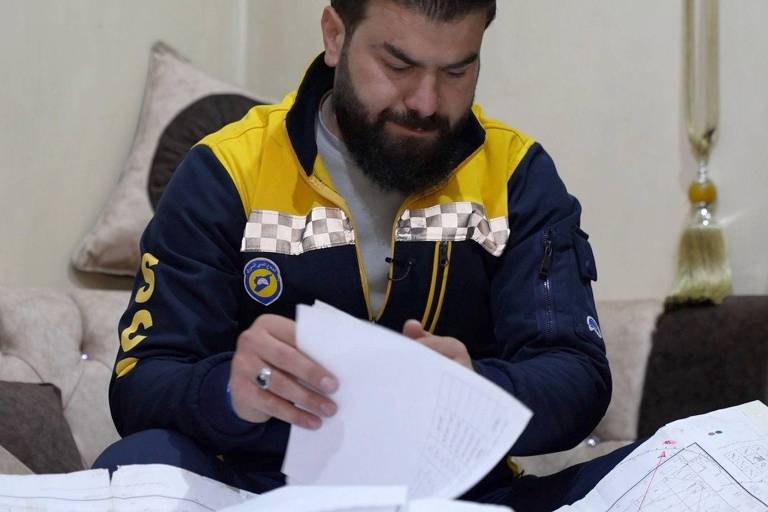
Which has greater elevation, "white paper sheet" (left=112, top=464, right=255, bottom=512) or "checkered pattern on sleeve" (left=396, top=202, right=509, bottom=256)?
"checkered pattern on sleeve" (left=396, top=202, right=509, bottom=256)

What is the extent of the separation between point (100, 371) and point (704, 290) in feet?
3.52

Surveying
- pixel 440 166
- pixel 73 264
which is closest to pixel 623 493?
pixel 440 166

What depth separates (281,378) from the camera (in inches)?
36.9

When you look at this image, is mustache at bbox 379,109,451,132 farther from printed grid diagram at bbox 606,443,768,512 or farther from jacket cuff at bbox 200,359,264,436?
printed grid diagram at bbox 606,443,768,512

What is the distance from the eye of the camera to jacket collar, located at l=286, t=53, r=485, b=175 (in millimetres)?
1360

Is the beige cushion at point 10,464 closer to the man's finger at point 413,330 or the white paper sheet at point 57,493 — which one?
the white paper sheet at point 57,493

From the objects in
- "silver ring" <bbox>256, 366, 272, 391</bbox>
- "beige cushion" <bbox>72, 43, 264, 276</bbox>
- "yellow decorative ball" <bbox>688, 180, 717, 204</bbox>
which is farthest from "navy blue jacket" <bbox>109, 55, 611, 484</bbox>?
"beige cushion" <bbox>72, 43, 264, 276</bbox>

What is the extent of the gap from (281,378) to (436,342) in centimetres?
14

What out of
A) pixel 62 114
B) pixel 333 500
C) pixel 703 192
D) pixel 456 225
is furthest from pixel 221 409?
pixel 62 114

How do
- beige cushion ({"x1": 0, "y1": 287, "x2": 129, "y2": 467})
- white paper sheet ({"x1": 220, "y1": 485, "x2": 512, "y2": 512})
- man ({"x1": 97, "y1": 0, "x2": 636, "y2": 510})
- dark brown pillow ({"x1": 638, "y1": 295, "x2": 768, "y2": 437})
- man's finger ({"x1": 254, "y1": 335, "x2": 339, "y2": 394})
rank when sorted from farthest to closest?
beige cushion ({"x1": 0, "y1": 287, "x2": 129, "y2": 467}), dark brown pillow ({"x1": 638, "y1": 295, "x2": 768, "y2": 437}), man ({"x1": 97, "y1": 0, "x2": 636, "y2": 510}), man's finger ({"x1": 254, "y1": 335, "x2": 339, "y2": 394}), white paper sheet ({"x1": 220, "y1": 485, "x2": 512, "y2": 512})

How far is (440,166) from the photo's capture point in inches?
53.4

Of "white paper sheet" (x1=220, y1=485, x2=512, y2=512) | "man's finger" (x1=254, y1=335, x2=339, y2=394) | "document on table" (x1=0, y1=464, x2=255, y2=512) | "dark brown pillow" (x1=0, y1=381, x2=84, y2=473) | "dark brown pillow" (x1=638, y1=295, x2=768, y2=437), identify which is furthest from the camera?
"dark brown pillow" (x1=638, y1=295, x2=768, y2=437)

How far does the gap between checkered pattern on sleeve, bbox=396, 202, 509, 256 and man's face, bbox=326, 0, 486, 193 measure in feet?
0.12

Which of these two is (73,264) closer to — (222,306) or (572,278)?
(222,306)
